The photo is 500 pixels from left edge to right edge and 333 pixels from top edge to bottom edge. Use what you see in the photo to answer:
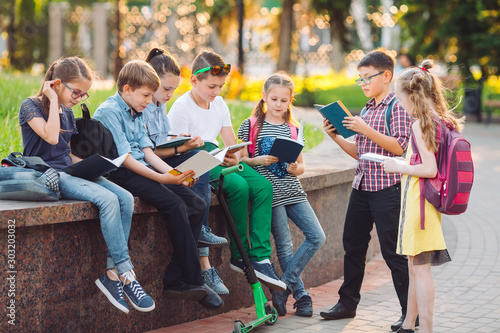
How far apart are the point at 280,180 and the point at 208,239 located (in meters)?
0.74

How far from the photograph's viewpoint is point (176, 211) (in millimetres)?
4559

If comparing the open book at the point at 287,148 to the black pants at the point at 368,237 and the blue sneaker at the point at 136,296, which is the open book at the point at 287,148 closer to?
the black pants at the point at 368,237

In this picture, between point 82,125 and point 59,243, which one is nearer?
point 59,243

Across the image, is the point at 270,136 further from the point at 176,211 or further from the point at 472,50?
the point at 472,50

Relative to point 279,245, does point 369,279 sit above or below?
below

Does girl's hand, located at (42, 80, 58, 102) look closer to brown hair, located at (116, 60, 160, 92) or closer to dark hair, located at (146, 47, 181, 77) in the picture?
brown hair, located at (116, 60, 160, 92)

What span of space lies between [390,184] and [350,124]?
1.61 ft

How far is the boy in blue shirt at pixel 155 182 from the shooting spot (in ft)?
15.0

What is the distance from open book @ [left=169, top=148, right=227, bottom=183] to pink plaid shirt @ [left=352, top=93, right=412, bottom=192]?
3.63 feet

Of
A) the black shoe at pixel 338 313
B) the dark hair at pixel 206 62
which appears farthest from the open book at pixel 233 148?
the black shoe at pixel 338 313

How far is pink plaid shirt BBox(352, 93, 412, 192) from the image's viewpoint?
4961 millimetres

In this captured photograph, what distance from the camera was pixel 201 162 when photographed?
14.6ft

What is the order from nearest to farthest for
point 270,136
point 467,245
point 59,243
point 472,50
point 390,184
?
1. point 59,243
2. point 390,184
3. point 270,136
4. point 467,245
5. point 472,50

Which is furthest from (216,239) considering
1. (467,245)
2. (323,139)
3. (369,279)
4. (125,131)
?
(323,139)
